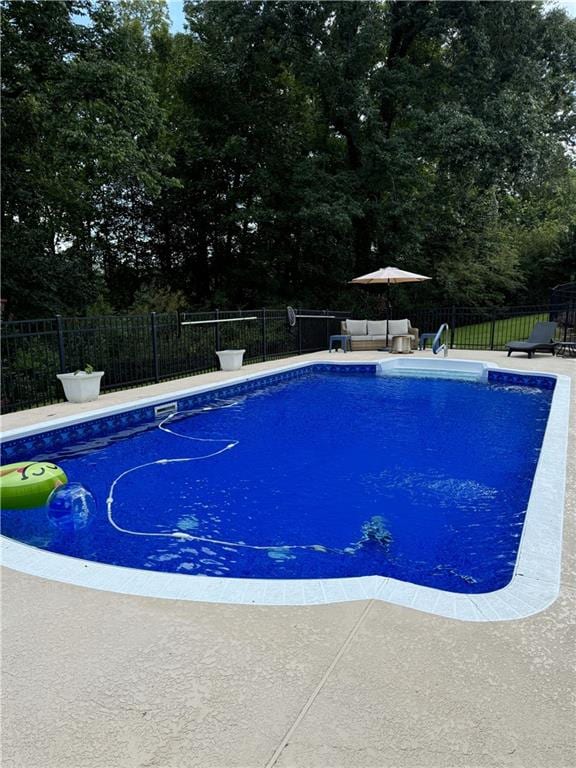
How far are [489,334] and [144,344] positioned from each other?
13.3 meters

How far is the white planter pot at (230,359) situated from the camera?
1063 cm

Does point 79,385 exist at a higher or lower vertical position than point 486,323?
lower

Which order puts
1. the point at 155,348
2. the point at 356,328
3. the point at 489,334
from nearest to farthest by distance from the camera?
the point at 155,348 < the point at 356,328 < the point at 489,334

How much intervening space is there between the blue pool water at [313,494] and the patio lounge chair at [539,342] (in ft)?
14.8

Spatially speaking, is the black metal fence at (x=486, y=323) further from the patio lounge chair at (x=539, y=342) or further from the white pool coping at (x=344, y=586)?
the white pool coping at (x=344, y=586)

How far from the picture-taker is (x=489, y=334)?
1891cm

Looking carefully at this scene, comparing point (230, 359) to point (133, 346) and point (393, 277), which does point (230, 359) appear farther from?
point (393, 277)

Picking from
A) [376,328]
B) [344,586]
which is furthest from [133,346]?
[344,586]

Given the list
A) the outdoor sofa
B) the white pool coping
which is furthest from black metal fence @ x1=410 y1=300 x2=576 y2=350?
the white pool coping

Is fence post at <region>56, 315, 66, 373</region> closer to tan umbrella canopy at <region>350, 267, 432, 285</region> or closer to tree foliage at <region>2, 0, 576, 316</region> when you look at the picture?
tree foliage at <region>2, 0, 576, 316</region>

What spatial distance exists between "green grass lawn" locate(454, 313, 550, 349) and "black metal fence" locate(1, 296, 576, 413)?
0.21 m

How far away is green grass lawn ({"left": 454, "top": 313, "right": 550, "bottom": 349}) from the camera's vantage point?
16.1 meters

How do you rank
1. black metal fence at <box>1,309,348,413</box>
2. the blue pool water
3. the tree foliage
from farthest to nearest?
A: the tree foliage
black metal fence at <box>1,309,348,413</box>
the blue pool water

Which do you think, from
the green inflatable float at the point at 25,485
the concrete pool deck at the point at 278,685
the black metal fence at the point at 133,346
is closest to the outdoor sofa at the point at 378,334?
the black metal fence at the point at 133,346
